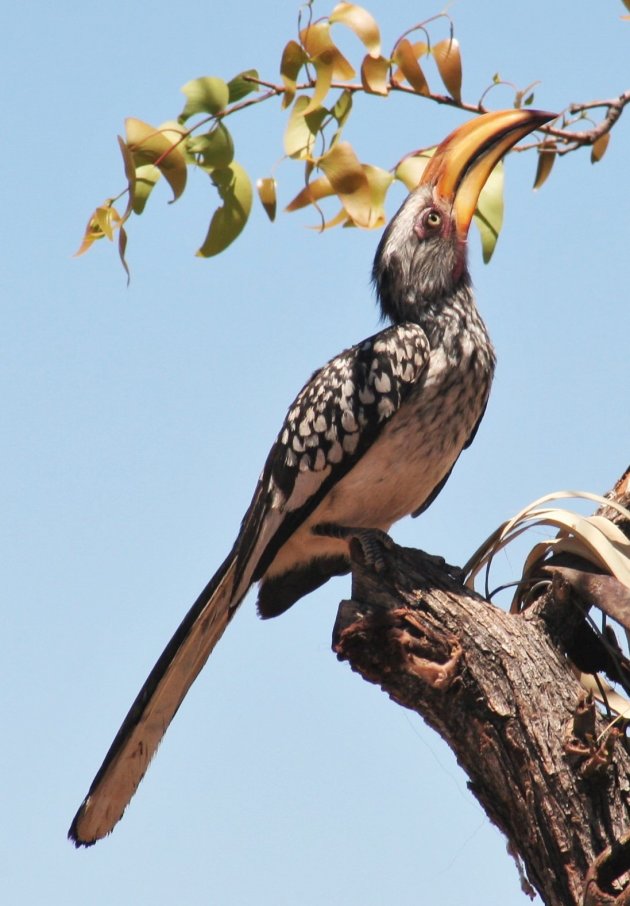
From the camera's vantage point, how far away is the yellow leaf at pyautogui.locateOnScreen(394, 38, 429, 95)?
2.97m

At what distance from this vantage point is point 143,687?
3.62 meters

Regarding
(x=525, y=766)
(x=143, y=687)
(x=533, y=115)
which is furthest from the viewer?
(x=533, y=115)

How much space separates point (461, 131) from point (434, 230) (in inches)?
19.5

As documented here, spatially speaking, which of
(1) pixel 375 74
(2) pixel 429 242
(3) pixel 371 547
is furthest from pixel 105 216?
(2) pixel 429 242

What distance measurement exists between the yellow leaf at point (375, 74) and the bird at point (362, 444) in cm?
104

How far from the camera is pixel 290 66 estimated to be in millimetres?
2887

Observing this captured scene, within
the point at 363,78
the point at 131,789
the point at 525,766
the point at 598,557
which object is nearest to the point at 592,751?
the point at 525,766

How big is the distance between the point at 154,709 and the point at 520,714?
135cm

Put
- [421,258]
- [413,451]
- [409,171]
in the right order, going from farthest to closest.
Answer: [421,258]
[413,451]
[409,171]

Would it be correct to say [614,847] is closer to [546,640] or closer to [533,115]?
[546,640]

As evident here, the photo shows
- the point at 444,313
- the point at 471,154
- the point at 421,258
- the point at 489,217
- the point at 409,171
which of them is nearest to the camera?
the point at 409,171

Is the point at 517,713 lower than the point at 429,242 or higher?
lower

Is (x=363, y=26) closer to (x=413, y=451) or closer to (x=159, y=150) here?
(x=159, y=150)

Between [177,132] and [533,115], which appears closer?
[177,132]
